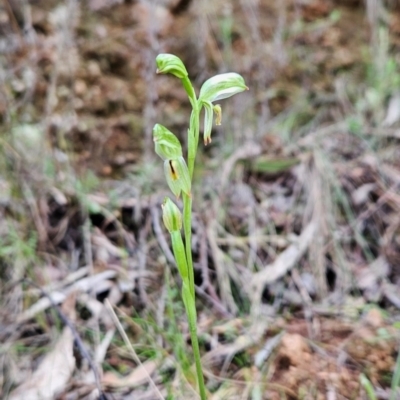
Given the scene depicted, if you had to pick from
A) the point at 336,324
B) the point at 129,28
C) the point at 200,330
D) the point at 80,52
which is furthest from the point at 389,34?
the point at 200,330

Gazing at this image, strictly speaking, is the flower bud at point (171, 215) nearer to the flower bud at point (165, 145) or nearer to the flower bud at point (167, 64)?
the flower bud at point (165, 145)

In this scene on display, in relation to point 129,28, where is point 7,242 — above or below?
below

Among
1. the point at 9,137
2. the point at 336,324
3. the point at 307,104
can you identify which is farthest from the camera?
the point at 307,104

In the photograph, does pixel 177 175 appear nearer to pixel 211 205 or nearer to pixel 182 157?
pixel 182 157

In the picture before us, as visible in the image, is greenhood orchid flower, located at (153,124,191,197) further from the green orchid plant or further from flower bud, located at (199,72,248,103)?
flower bud, located at (199,72,248,103)

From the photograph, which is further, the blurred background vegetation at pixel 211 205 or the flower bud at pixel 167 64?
the blurred background vegetation at pixel 211 205

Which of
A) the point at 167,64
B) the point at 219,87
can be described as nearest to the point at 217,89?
the point at 219,87

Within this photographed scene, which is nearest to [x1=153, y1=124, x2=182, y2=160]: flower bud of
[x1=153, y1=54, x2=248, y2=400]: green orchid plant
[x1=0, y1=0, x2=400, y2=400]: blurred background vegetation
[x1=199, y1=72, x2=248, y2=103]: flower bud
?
[x1=153, y1=54, x2=248, y2=400]: green orchid plant

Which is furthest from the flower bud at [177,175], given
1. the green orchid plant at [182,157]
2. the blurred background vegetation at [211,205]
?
the blurred background vegetation at [211,205]

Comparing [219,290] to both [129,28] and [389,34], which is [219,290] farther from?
[389,34]
